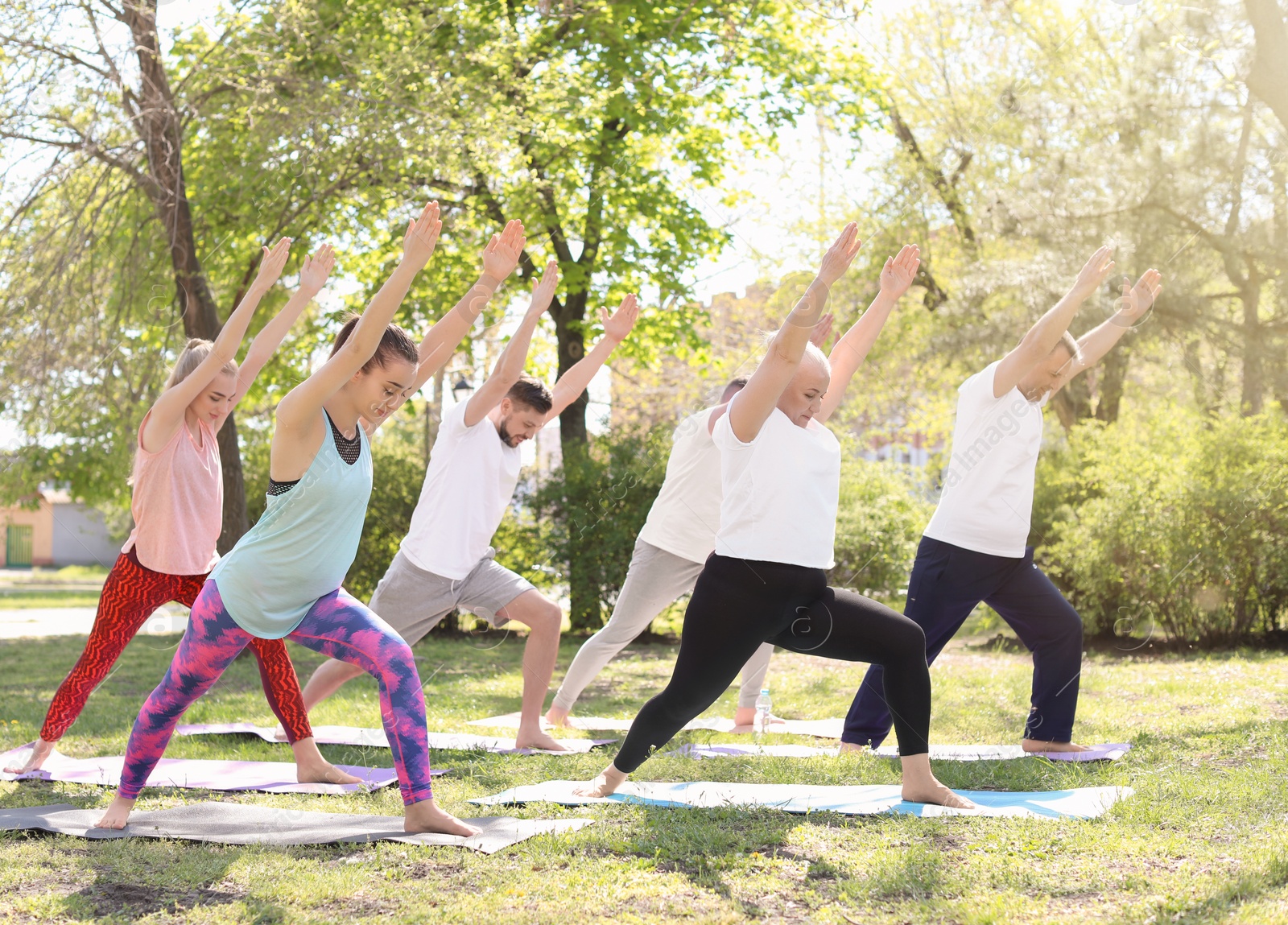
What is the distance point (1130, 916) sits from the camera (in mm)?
3027

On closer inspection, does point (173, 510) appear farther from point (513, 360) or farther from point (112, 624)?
point (513, 360)

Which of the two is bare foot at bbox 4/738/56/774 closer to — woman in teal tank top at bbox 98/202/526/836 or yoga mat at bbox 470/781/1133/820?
woman in teal tank top at bbox 98/202/526/836

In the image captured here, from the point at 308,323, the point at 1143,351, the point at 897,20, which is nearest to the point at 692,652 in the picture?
the point at 308,323

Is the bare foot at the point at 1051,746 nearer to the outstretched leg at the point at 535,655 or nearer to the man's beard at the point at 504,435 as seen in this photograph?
the outstretched leg at the point at 535,655

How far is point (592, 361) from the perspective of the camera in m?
6.09

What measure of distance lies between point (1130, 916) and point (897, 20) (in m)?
20.3

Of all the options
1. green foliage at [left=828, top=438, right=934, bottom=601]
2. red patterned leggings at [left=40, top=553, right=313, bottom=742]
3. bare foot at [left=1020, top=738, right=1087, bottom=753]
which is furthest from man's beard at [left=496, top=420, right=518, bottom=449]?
green foliage at [left=828, top=438, right=934, bottom=601]

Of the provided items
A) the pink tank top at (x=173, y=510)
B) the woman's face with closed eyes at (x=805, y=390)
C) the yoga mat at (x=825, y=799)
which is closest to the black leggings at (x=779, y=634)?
the yoga mat at (x=825, y=799)

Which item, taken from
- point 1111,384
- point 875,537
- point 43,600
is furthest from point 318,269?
point 43,600

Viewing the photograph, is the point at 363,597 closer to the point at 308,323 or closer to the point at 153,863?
the point at 308,323

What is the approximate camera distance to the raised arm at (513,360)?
17.2ft

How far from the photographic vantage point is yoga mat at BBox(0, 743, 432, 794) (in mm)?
4957

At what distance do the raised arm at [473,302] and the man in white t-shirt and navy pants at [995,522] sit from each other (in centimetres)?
213

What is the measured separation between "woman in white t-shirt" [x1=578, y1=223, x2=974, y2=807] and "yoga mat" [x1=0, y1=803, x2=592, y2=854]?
0.64 m
